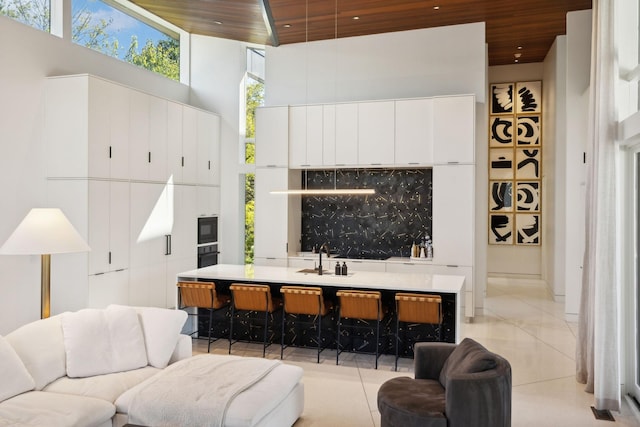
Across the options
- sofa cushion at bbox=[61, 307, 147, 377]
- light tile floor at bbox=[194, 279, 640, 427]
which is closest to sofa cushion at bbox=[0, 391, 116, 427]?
sofa cushion at bbox=[61, 307, 147, 377]

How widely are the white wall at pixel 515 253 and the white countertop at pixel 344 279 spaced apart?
6.29 meters

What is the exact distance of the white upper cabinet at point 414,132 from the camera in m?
7.08

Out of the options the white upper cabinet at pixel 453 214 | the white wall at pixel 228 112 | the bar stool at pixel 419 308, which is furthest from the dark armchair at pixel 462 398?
the white wall at pixel 228 112

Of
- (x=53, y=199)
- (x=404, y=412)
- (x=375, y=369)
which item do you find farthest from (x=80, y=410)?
(x=53, y=199)

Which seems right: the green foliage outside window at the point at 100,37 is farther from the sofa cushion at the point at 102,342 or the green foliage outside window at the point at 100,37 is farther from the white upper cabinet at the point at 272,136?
the sofa cushion at the point at 102,342

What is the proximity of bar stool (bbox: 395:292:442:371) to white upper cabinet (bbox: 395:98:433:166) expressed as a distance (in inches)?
108

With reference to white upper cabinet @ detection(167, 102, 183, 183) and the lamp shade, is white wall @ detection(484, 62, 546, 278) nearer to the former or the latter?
white upper cabinet @ detection(167, 102, 183, 183)

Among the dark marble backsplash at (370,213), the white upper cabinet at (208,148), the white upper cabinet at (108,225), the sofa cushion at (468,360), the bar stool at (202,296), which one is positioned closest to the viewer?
the sofa cushion at (468,360)

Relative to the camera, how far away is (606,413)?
411 cm

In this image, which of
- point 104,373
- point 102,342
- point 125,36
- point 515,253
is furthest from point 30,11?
point 515,253

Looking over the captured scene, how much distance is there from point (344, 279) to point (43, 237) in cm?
284

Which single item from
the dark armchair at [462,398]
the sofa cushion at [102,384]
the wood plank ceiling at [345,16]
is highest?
the wood plank ceiling at [345,16]

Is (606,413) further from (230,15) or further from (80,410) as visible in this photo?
(230,15)

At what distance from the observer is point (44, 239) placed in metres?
4.06
